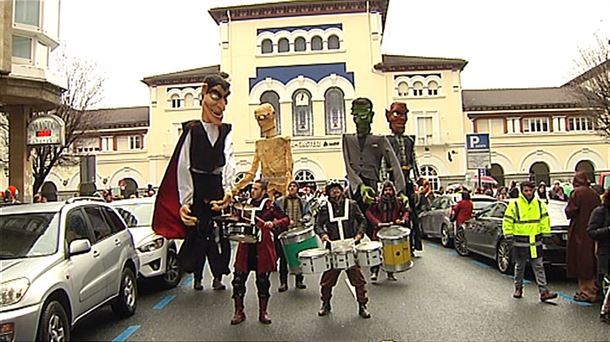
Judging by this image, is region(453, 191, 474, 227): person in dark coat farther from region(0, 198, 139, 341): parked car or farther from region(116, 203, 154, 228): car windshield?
region(0, 198, 139, 341): parked car

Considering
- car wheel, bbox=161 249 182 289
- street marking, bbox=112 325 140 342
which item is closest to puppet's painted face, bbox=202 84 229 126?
street marking, bbox=112 325 140 342

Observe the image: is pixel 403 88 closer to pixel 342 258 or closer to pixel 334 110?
pixel 334 110

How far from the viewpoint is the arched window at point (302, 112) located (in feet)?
154

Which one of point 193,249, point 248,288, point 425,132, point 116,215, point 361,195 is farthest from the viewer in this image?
point 425,132

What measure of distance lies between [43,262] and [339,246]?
341cm

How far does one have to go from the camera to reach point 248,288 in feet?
37.3

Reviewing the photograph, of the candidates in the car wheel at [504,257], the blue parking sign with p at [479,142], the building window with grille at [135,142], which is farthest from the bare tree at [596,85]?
the building window with grille at [135,142]

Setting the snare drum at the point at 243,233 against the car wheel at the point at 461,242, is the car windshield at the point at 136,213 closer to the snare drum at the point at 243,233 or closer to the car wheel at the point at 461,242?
the snare drum at the point at 243,233

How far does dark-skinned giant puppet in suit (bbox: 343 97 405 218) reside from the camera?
10.7m

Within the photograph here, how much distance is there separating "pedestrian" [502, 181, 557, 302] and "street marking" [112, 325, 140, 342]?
17.6ft

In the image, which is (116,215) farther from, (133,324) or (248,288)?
(248,288)

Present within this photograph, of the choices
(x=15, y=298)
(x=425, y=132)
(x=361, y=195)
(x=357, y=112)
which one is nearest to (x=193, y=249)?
(x=15, y=298)

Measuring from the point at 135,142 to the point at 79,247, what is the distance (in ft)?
146

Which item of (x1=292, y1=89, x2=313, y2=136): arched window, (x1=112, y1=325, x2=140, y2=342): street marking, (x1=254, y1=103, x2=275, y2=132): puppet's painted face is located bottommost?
(x1=112, y1=325, x2=140, y2=342): street marking
